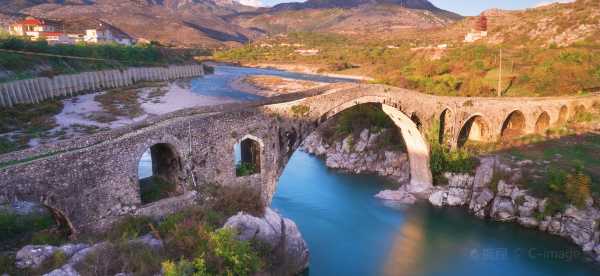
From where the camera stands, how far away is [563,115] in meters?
28.8

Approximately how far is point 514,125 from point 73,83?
3035cm

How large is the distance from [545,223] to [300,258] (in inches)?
459

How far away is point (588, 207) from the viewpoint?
706 inches

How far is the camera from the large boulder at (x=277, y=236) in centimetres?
1192

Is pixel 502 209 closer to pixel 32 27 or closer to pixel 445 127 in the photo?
pixel 445 127

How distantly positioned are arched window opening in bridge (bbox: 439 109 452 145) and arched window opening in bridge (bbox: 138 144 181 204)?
16478mm

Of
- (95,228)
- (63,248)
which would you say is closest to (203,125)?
(95,228)

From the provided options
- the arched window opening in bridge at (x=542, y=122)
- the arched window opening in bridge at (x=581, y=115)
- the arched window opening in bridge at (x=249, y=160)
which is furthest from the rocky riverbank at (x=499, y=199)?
the arched window opening in bridge at (x=249, y=160)

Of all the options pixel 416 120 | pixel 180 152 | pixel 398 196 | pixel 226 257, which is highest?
pixel 180 152

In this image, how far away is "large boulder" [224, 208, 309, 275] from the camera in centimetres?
1192

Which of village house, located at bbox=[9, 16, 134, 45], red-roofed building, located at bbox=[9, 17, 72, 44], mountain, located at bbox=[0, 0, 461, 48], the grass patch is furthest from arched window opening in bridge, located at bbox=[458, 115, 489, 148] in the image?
mountain, located at bbox=[0, 0, 461, 48]

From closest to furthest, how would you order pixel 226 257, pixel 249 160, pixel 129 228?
pixel 226 257 < pixel 129 228 < pixel 249 160

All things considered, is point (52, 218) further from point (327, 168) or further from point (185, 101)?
point (185, 101)

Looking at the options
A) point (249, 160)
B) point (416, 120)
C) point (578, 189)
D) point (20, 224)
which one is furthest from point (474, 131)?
point (20, 224)
